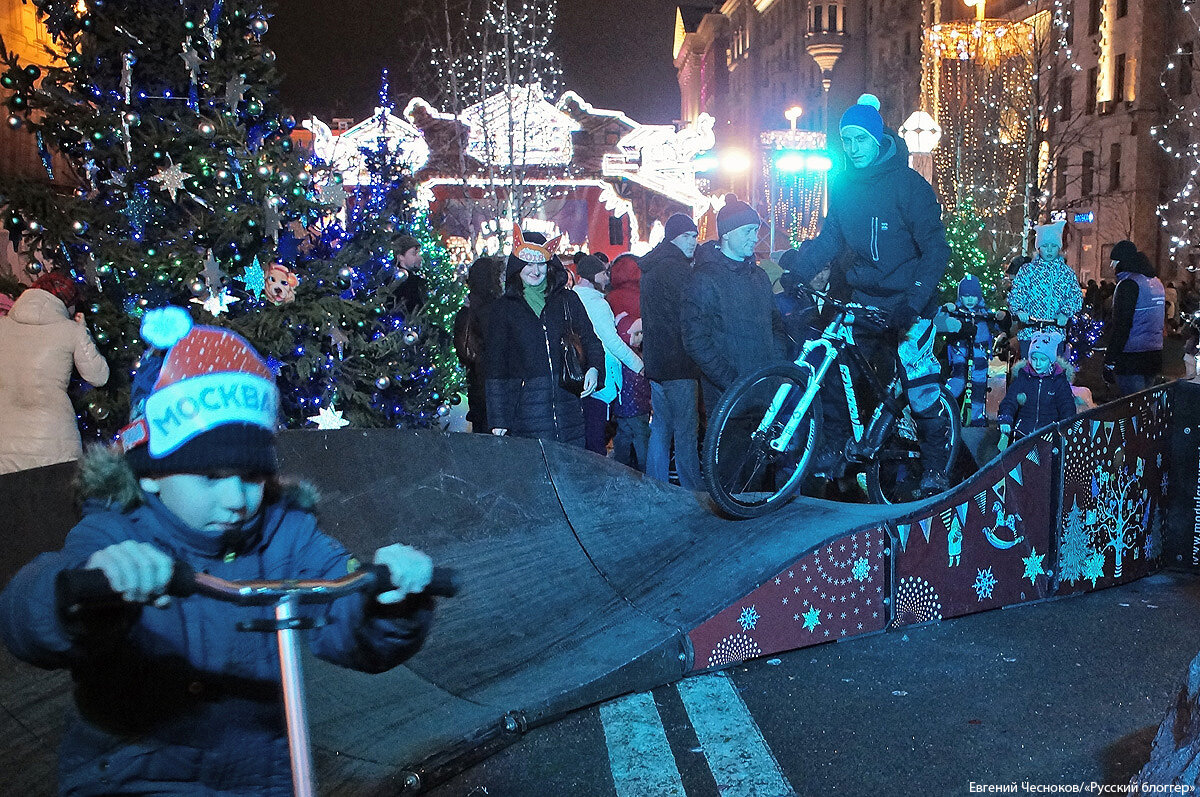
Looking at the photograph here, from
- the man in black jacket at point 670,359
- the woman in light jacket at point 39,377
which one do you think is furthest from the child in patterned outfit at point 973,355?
the woman in light jacket at point 39,377

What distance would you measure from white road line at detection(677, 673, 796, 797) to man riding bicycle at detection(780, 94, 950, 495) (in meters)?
2.34

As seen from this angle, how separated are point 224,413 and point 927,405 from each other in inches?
247

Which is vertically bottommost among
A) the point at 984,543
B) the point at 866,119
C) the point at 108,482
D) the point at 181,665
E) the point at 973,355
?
the point at 984,543

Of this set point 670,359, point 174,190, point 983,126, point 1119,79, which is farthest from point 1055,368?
point 1119,79

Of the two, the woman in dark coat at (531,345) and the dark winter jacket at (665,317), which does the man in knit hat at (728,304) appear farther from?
the woman in dark coat at (531,345)

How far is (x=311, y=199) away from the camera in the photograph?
9.90 meters

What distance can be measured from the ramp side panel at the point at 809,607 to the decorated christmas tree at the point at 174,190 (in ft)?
16.5

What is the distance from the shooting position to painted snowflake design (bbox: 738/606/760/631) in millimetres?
5953

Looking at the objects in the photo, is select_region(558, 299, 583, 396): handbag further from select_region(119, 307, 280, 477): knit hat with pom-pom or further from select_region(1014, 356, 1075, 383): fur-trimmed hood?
select_region(119, 307, 280, 477): knit hat with pom-pom

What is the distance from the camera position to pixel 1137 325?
12.8 meters

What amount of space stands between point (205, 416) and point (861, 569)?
4564 millimetres

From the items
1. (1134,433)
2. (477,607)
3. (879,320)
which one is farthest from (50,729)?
(1134,433)

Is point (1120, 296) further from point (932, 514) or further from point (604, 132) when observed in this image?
point (604, 132)

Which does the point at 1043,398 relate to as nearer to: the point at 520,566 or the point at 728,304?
the point at 728,304
